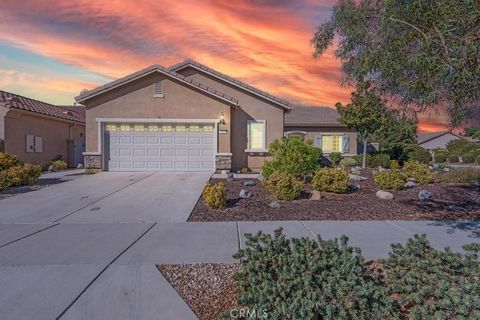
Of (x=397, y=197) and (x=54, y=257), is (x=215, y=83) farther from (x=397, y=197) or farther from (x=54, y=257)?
(x=54, y=257)

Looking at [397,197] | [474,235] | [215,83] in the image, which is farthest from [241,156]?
[474,235]

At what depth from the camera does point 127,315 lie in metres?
3.64

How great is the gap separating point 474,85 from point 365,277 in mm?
2881

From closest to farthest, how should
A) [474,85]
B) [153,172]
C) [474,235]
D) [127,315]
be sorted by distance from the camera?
[127,315], [474,85], [474,235], [153,172]

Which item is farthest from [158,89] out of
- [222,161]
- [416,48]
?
[416,48]

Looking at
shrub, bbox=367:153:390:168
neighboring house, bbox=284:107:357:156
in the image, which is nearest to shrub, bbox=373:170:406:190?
shrub, bbox=367:153:390:168

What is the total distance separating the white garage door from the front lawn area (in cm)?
716

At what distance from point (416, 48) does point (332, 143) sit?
2359 centimetres

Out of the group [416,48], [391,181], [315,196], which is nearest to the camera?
[416,48]

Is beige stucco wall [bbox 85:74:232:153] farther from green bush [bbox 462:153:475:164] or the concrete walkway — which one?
green bush [bbox 462:153:475:164]

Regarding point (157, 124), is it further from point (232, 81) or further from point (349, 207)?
point (349, 207)

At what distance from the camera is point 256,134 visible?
1952 cm

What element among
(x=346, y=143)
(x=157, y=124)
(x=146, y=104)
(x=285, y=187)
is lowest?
(x=285, y=187)

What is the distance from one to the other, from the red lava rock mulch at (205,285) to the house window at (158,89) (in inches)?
558
